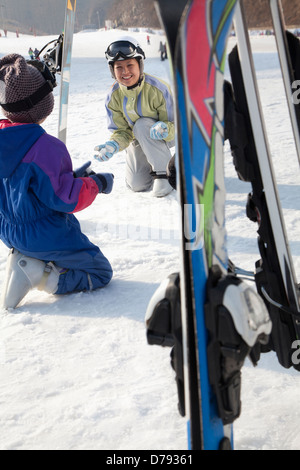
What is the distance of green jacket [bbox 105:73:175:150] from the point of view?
316 cm

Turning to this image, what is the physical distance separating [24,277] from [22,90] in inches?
27.0

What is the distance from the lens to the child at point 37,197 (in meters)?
1.84

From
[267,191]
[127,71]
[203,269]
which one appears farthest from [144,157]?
[203,269]

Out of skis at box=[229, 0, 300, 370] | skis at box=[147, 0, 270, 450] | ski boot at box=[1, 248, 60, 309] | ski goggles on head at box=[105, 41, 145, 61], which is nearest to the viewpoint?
skis at box=[147, 0, 270, 450]

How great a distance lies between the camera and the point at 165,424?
1221 millimetres

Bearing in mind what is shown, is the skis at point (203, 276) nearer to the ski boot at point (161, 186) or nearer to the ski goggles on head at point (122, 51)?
the ski goggles on head at point (122, 51)

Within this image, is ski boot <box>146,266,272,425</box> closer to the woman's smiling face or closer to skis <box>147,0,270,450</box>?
skis <box>147,0,270,450</box>

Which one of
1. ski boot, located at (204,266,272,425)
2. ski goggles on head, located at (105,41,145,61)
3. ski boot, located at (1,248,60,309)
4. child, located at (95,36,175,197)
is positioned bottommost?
ski boot, located at (1,248,60,309)

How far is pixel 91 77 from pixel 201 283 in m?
9.62

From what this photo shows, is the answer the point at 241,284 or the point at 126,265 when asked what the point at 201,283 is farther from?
the point at 126,265

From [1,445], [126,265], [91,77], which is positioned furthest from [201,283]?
[91,77]

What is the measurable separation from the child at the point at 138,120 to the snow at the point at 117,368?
0.51 metres

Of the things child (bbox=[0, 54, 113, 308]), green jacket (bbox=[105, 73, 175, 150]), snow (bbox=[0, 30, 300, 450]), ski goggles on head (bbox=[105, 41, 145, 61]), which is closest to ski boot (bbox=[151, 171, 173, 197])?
green jacket (bbox=[105, 73, 175, 150])
